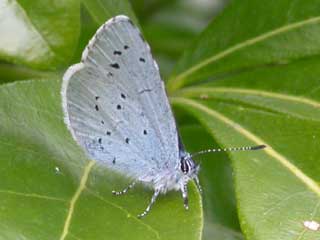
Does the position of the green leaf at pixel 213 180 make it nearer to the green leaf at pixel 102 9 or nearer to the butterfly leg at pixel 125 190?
the butterfly leg at pixel 125 190

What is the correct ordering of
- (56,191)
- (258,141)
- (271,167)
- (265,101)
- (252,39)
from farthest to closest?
(252,39), (265,101), (258,141), (271,167), (56,191)

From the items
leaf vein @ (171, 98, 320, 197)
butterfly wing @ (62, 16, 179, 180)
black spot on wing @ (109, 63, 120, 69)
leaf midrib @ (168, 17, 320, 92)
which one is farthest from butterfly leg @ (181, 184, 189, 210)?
leaf midrib @ (168, 17, 320, 92)

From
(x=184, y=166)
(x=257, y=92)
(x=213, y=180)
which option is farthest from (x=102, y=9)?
(x=213, y=180)

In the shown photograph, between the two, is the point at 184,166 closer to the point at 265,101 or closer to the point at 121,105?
the point at 121,105

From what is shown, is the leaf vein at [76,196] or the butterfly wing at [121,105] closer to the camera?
the leaf vein at [76,196]

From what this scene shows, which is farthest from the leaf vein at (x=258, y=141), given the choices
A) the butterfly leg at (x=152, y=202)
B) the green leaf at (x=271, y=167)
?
the butterfly leg at (x=152, y=202)

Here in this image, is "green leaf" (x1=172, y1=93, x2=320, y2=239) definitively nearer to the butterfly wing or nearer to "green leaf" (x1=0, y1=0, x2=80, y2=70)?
the butterfly wing
